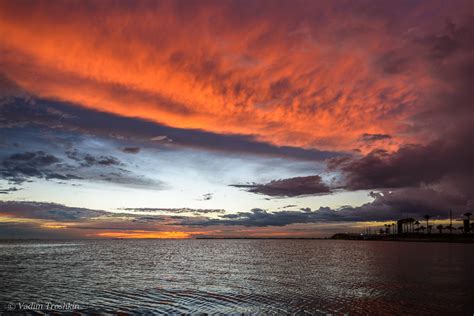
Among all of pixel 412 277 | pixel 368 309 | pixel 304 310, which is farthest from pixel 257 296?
pixel 412 277

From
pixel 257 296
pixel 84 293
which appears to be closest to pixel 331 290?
pixel 257 296

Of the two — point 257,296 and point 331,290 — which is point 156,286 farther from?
point 331,290

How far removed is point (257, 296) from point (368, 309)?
464 inches

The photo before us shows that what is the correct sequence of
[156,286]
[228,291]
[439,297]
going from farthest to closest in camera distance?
[156,286] → [228,291] → [439,297]

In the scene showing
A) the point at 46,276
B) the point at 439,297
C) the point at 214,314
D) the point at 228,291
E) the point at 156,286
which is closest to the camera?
the point at 214,314

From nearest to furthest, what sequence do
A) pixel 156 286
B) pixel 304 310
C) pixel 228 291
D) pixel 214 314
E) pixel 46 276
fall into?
pixel 214 314
pixel 304 310
pixel 228 291
pixel 156 286
pixel 46 276

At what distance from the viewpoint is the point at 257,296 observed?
1549 inches

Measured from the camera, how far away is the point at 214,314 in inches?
1196

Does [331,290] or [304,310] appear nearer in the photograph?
[304,310]

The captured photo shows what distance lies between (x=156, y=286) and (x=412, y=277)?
1545 inches

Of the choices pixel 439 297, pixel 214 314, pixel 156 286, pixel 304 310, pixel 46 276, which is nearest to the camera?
pixel 214 314

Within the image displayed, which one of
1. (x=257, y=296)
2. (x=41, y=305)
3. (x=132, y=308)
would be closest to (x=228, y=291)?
(x=257, y=296)

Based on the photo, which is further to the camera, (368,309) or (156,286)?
(156,286)

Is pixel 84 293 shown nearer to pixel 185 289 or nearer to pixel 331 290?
pixel 185 289
